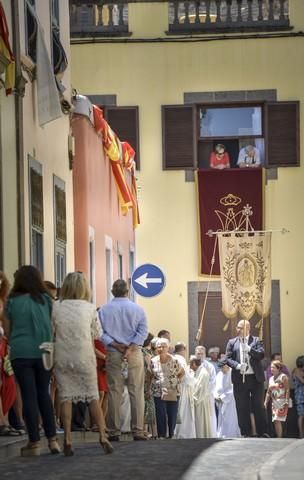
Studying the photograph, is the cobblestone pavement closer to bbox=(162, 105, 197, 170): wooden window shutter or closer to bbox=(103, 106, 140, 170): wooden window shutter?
bbox=(103, 106, 140, 170): wooden window shutter

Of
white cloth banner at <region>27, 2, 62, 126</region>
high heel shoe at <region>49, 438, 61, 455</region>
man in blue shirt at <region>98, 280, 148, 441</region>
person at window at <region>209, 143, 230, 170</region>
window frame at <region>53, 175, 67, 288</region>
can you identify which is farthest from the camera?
person at window at <region>209, 143, 230, 170</region>

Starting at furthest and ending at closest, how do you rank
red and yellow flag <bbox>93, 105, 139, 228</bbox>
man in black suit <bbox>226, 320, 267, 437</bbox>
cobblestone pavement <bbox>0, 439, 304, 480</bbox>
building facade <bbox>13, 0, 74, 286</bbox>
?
man in black suit <bbox>226, 320, 267, 437</bbox> → red and yellow flag <bbox>93, 105, 139, 228</bbox> → building facade <bbox>13, 0, 74, 286</bbox> → cobblestone pavement <bbox>0, 439, 304, 480</bbox>

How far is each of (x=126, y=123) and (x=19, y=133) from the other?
58.5ft

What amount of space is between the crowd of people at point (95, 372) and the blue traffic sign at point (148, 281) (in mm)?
1209

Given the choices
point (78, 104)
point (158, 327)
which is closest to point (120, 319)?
point (78, 104)

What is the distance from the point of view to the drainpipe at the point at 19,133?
1934cm

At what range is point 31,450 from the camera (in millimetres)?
13758

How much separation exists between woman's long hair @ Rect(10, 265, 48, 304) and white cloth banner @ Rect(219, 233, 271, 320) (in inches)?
786

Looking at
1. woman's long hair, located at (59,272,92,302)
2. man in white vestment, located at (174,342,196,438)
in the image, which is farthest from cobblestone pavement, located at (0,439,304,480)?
man in white vestment, located at (174,342,196,438)

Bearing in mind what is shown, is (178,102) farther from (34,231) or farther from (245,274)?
(34,231)

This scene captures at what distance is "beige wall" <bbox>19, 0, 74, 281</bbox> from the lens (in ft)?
66.3

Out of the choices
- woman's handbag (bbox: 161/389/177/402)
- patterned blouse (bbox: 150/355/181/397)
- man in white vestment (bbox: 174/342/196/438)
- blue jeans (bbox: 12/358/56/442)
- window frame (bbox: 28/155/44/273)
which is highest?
window frame (bbox: 28/155/44/273)

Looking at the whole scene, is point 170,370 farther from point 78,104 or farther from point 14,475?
point 14,475

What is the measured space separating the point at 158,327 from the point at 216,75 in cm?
583
